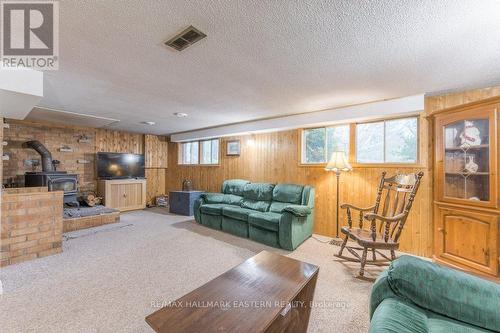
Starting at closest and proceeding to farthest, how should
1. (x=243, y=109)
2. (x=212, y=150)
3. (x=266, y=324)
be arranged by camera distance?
(x=266, y=324)
(x=243, y=109)
(x=212, y=150)

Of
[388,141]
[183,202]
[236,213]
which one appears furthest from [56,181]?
[388,141]

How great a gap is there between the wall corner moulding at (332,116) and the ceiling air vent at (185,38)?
2731 mm

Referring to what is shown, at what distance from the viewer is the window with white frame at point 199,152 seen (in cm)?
611

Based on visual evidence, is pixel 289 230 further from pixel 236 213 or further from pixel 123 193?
pixel 123 193

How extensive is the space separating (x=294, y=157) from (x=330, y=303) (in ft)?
9.26

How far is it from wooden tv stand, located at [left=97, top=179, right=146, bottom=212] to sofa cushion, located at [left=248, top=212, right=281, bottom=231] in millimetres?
4350

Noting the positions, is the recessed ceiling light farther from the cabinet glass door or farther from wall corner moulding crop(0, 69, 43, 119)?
the cabinet glass door

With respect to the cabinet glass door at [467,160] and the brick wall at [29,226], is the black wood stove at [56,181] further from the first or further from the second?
the cabinet glass door at [467,160]

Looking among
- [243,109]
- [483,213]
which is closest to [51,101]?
[243,109]

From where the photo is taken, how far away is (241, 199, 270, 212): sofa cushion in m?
4.03

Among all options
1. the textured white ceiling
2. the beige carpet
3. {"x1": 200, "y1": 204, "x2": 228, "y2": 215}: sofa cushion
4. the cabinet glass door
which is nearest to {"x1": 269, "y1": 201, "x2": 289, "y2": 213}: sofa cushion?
the beige carpet

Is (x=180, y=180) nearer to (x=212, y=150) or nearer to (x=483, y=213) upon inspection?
(x=212, y=150)

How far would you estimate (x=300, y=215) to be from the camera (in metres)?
3.16

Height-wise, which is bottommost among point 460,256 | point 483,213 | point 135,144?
point 460,256
